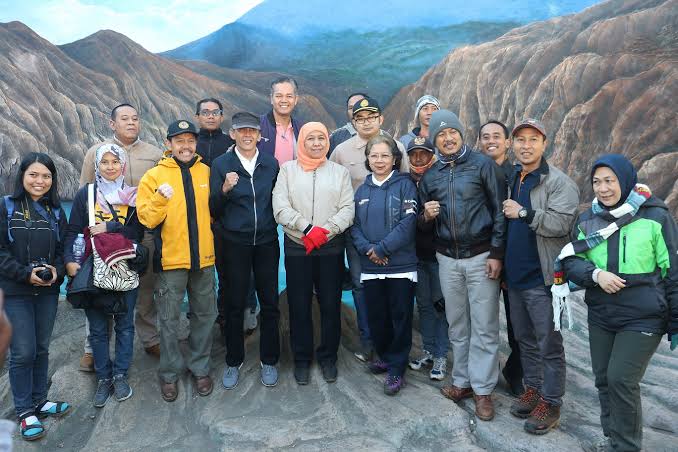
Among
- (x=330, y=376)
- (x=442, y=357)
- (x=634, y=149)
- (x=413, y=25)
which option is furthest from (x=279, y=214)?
(x=413, y=25)

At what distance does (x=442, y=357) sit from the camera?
3818 millimetres

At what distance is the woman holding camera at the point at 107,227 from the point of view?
339 cm

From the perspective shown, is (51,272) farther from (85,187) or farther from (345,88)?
(345,88)

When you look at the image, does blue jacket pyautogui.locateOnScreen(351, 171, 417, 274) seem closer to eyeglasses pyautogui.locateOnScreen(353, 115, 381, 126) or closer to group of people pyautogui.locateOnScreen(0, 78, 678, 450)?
group of people pyautogui.locateOnScreen(0, 78, 678, 450)

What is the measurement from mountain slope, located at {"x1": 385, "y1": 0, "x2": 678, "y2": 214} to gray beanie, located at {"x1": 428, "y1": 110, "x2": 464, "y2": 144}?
465cm

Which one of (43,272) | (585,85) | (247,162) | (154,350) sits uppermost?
(585,85)

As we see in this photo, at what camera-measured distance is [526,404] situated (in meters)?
3.24

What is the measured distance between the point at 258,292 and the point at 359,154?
1.30m

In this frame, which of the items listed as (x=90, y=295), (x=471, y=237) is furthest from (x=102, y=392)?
(x=471, y=237)

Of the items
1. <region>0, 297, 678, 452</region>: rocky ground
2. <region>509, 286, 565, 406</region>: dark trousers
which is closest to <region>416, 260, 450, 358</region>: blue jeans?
<region>0, 297, 678, 452</region>: rocky ground

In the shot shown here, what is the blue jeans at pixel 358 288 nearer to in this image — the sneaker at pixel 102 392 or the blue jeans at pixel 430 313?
the blue jeans at pixel 430 313

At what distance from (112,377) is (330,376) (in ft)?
5.31

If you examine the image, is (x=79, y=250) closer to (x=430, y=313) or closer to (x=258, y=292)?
(x=258, y=292)

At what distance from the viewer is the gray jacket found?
288cm
